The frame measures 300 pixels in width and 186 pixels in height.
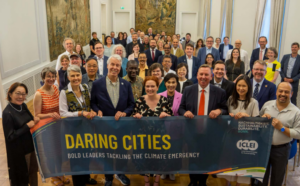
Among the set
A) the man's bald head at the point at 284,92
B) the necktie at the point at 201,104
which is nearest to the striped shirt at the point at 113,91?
the necktie at the point at 201,104

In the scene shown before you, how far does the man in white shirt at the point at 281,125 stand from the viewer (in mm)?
2910

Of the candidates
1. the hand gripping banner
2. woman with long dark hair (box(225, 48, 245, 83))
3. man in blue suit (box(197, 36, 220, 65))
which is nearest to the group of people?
the hand gripping banner

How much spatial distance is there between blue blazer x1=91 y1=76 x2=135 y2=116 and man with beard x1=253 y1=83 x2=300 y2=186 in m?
1.82

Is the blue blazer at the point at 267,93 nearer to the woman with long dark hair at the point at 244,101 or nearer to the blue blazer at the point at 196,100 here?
the woman with long dark hair at the point at 244,101

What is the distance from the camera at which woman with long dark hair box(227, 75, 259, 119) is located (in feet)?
10.3

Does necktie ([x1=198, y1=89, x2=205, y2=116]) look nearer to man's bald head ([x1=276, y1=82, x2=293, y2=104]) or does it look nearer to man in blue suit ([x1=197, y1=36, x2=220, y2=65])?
man's bald head ([x1=276, y1=82, x2=293, y2=104])

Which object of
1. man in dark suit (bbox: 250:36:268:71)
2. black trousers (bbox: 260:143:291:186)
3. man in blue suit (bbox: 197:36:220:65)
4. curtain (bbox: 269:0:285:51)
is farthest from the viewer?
curtain (bbox: 269:0:285:51)

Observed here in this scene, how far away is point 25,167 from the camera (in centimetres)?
302

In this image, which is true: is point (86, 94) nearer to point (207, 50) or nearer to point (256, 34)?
point (207, 50)

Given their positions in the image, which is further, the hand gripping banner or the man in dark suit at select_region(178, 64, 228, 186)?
the man in dark suit at select_region(178, 64, 228, 186)

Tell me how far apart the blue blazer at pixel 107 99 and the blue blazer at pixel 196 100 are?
75 cm

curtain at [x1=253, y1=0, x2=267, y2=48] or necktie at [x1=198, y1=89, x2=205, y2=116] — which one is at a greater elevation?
curtain at [x1=253, y1=0, x2=267, y2=48]

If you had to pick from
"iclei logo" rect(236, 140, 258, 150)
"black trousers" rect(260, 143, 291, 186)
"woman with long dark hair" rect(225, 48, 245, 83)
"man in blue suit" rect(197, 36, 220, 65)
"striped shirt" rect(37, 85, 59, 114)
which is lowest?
"black trousers" rect(260, 143, 291, 186)

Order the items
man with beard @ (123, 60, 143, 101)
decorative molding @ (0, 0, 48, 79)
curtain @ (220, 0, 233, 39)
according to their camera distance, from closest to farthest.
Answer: man with beard @ (123, 60, 143, 101), decorative molding @ (0, 0, 48, 79), curtain @ (220, 0, 233, 39)
